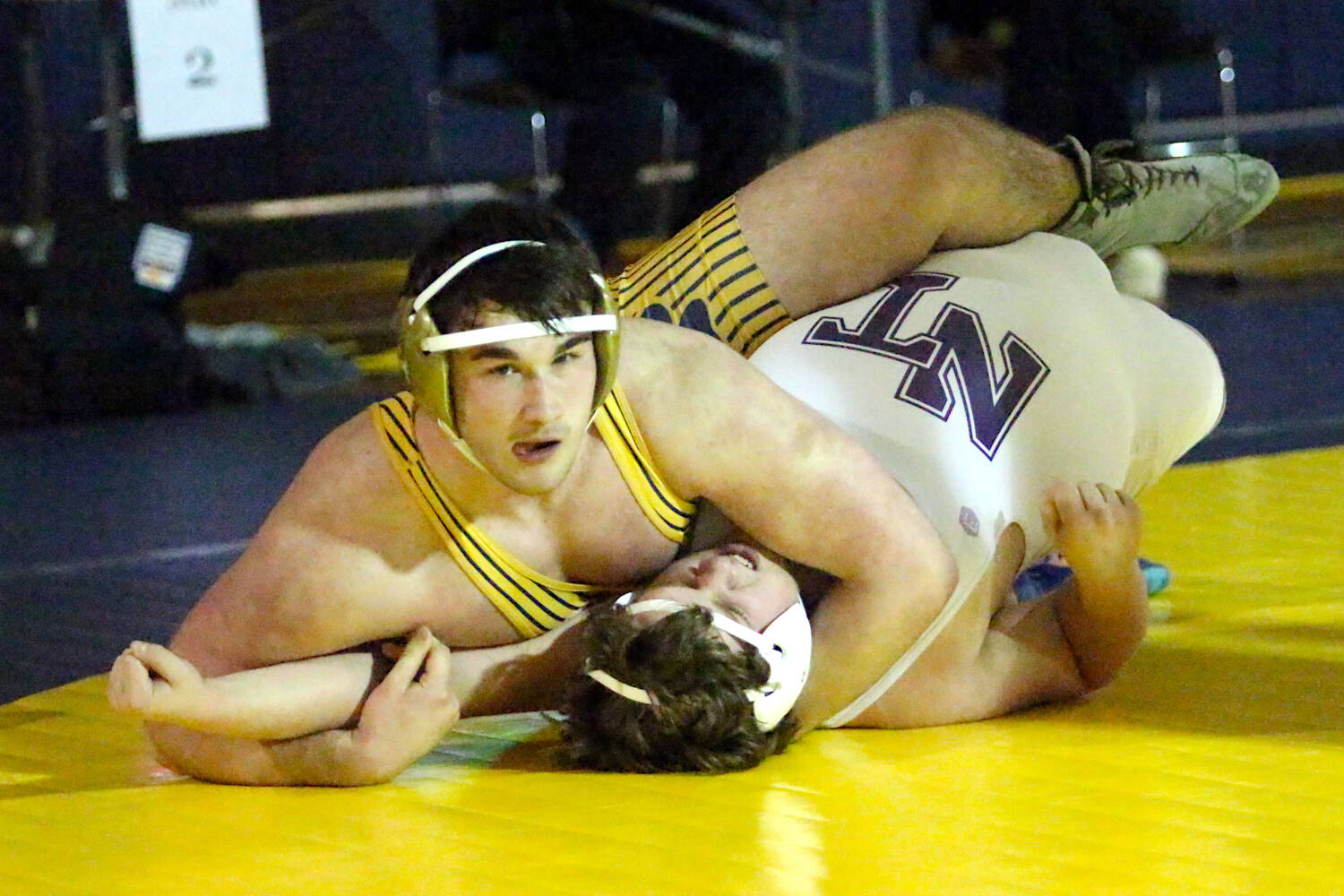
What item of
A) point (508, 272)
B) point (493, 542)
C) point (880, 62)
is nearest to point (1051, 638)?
point (493, 542)

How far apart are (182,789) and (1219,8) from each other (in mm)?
7323

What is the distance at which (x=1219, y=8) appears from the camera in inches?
340

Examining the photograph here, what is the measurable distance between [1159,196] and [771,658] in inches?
44.6

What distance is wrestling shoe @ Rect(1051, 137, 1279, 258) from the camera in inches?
112

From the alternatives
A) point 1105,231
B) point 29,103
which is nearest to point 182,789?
point 1105,231

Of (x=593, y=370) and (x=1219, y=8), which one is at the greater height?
(x=1219, y=8)

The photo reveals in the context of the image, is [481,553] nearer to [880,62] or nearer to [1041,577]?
[1041,577]

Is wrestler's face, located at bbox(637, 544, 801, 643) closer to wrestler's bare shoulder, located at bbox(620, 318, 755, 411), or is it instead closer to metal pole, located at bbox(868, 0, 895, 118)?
wrestler's bare shoulder, located at bbox(620, 318, 755, 411)

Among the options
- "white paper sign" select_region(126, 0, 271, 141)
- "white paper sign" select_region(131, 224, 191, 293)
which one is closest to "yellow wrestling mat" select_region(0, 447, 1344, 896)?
"white paper sign" select_region(131, 224, 191, 293)

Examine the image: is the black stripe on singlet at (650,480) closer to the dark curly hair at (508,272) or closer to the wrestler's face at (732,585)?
the wrestler's face at (732,585)

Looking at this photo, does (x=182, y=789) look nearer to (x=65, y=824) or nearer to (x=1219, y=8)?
(x=65, y=824)

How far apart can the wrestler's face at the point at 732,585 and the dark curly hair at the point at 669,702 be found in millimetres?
44

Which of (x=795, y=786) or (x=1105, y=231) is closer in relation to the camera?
(x=795, y=786)

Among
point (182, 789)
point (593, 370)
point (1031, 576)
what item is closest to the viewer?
point (593, 370)
